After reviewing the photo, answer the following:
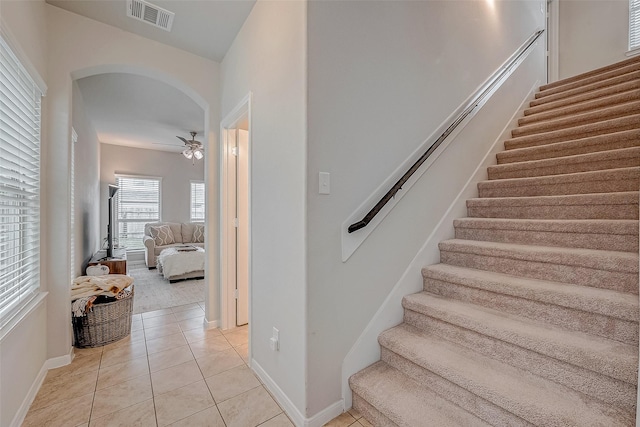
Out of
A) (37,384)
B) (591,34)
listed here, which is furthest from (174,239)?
(591,34)

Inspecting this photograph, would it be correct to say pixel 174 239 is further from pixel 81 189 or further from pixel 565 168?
pixel 565 168

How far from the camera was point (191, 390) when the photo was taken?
6.23ft

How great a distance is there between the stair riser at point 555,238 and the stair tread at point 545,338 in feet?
2.09

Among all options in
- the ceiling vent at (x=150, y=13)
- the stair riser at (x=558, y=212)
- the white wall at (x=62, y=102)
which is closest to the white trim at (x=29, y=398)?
the white wall at (x=62, y=102)

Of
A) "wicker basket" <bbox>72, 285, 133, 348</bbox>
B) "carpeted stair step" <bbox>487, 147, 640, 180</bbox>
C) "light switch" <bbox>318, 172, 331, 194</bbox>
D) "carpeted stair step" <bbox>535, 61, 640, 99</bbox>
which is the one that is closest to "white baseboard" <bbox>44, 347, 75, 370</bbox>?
"wicker basket" <bbox>72, 285, 133, 348</bbox>

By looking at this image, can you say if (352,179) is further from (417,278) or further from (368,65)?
(417,278)

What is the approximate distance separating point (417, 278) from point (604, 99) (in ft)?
8.69

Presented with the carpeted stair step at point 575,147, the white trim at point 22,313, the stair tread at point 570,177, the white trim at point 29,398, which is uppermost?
the carpeted stair step at point 575,147

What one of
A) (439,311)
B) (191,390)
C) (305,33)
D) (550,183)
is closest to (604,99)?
(550,183)

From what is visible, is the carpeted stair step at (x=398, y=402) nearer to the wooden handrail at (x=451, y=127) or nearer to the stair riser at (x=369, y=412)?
the stair riser at (x=369, y=412)

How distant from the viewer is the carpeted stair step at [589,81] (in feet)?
9.94

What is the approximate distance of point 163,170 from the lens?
23.3 ft

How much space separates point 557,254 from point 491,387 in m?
0.91

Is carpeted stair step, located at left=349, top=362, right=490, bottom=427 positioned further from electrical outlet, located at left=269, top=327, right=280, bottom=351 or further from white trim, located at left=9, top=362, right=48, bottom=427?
white trim, located at left=9, top=362, right=48, bottom=427
